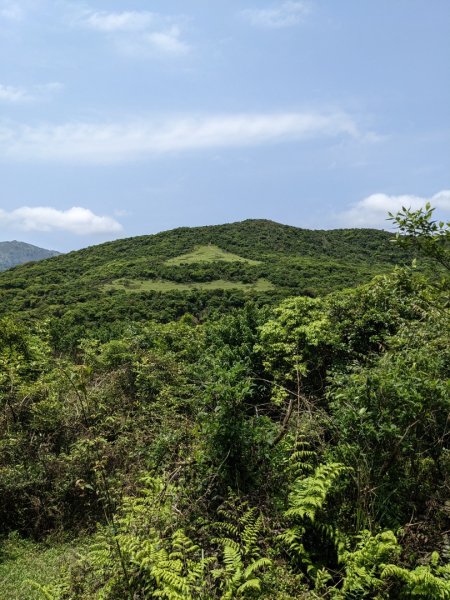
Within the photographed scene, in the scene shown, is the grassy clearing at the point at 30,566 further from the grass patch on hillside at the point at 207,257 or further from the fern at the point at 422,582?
the grass patch on hillside at the point at 207,257

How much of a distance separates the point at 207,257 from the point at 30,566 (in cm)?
9186

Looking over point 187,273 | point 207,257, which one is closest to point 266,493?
point 187,273

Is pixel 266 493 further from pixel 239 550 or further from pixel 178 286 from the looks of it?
pixel 178 286

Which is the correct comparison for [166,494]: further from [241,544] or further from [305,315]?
[305,315]

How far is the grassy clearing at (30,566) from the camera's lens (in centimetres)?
537

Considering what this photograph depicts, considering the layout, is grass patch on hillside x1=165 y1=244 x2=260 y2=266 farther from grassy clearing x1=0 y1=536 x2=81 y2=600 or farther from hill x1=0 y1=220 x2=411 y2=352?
grassy clearing x1=0 y1=536 x2=81 y2=600

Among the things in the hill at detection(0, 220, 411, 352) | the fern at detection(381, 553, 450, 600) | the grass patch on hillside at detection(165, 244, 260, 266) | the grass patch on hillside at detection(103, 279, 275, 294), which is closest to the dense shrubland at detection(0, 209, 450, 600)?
the fern at detection(381, 553, 450, 600)

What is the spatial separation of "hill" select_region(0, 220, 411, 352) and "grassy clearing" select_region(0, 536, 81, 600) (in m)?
25.0

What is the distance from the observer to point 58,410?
8883mm

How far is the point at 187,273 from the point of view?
8212cm

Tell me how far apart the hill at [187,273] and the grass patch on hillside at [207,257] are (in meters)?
→ 0.22

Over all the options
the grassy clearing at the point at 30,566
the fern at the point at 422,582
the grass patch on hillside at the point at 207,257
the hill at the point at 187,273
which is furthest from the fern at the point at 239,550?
the grass patch on hillside at the point at 207,257

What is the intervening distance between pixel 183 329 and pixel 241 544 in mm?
13410

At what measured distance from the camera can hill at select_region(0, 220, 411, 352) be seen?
58.0m
